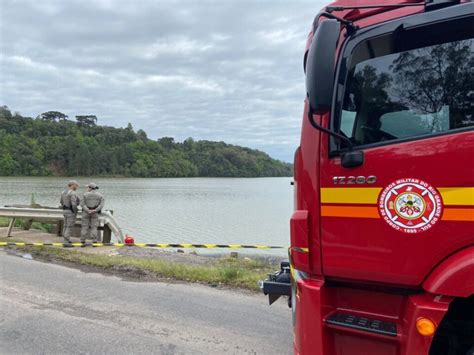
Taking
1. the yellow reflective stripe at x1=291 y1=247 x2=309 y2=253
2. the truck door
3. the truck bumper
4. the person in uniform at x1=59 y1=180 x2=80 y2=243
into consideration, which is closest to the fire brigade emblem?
the truck door

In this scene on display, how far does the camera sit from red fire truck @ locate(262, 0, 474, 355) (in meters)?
2.30

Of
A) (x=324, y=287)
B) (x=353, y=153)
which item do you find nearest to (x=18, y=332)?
(x=324, y=287)

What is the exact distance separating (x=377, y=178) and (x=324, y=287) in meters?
0.75

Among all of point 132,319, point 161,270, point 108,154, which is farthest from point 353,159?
point 108,154

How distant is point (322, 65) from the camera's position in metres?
2.38

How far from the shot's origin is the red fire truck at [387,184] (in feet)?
7.54

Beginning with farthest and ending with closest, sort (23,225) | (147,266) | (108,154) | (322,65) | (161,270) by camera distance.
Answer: (108,154) < (23,225) < (147,266) < (161,270) < (322,65)

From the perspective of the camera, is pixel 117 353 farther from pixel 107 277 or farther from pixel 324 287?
pixel 107 277

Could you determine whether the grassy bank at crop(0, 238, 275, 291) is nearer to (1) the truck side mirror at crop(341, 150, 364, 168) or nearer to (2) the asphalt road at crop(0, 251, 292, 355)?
(2) the asphalt road at crop(0, 251, 292, 355)

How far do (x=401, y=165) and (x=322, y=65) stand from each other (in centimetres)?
71

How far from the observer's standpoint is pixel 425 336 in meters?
2.29

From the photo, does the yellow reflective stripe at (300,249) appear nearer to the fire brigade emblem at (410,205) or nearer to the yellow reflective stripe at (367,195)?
the yellow reflective stripe at (367,195)

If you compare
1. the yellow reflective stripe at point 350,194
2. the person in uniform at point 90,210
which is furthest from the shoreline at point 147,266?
the yellow reflective stripe at point 350,194

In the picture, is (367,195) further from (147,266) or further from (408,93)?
(147,266)
